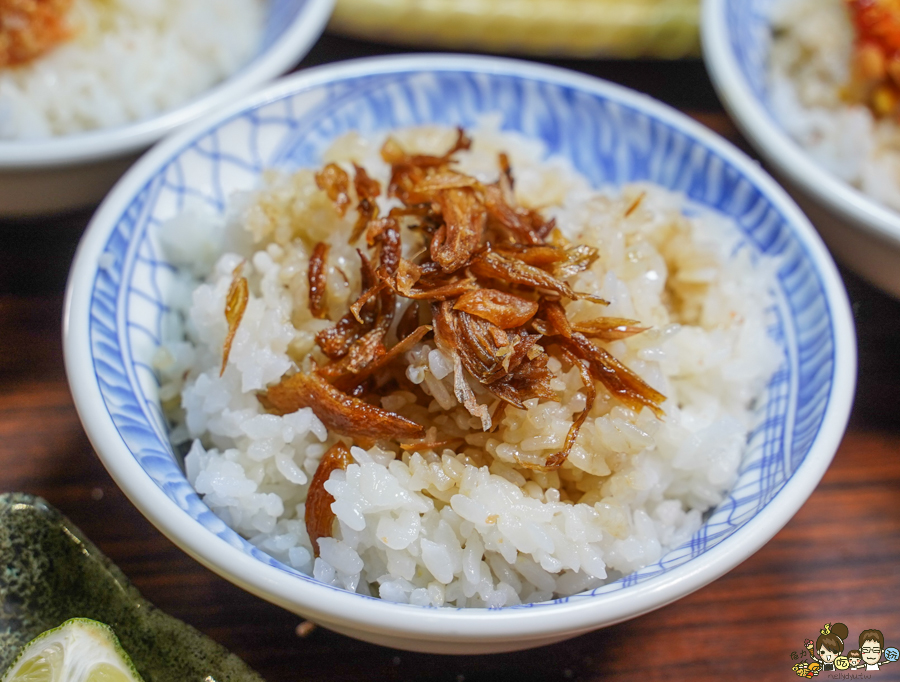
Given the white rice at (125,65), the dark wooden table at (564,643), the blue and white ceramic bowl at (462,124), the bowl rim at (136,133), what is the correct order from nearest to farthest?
the blue and white ceramic bowl at (462,124) → the dark wooden table at (564,643) → the bowl rim at (136,133) → the white rice at (125,65)

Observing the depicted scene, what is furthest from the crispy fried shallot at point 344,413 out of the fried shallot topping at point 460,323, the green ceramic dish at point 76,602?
the green ceramic dish at point 76,602

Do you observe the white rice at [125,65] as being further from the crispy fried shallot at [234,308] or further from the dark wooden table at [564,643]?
the crispy fried shallot at [234,308]

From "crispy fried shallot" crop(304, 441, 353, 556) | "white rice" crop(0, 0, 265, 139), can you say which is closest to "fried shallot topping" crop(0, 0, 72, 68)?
"white rice" crop(0, 0, 265, 139)

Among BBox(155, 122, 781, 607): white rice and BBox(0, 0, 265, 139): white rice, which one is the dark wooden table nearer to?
BBox(155, 122, 781, 607): white rice

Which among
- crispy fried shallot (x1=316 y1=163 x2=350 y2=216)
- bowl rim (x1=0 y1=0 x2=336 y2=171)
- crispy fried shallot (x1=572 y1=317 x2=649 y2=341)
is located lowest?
crispy fried shallot (x1=572 y1=317 x2=649 y2=341)

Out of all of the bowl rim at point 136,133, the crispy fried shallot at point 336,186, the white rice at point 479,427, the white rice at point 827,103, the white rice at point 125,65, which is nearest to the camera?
the white rice at point 479,427

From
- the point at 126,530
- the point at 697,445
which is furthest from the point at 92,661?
the point at 697,445
